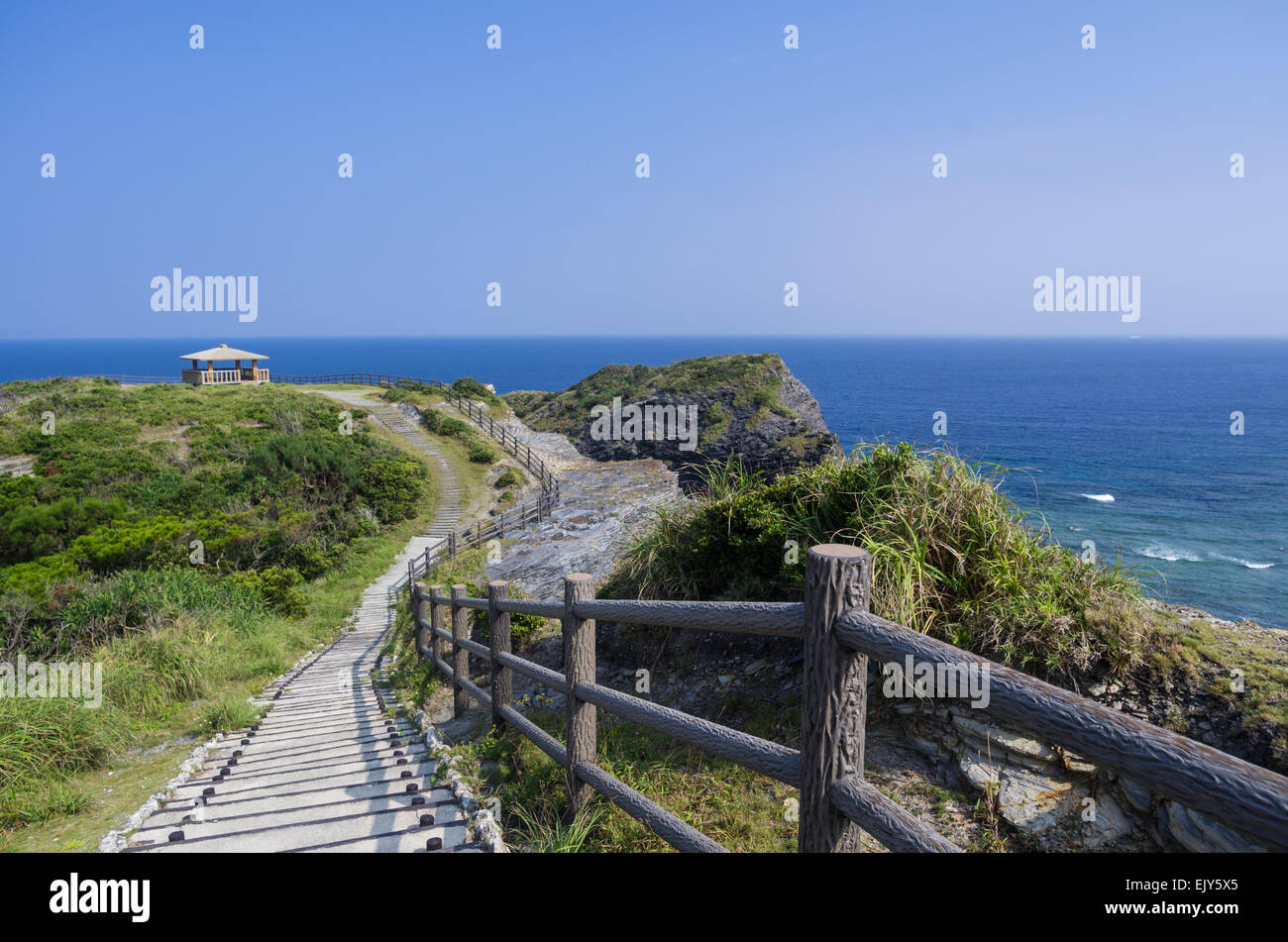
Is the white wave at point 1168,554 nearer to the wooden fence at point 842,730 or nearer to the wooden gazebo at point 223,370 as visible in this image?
the wooden fence at point 842,730

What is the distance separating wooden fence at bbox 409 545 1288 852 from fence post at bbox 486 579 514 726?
1608 mm

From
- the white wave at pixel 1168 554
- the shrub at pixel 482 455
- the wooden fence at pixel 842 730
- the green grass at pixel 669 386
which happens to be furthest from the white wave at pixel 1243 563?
the wooden fence at pixel 842 730

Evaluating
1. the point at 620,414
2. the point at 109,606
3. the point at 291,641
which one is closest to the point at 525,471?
the point at 620,414

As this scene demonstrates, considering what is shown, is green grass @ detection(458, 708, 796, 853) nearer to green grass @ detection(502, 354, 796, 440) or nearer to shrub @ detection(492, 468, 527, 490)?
shrub @ detection(492, 468, 527, 490)

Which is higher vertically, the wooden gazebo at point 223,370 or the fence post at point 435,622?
the wooden gazebo at point 223,370

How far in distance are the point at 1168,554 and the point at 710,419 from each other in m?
21.5

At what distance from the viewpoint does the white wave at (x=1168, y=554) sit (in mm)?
31119

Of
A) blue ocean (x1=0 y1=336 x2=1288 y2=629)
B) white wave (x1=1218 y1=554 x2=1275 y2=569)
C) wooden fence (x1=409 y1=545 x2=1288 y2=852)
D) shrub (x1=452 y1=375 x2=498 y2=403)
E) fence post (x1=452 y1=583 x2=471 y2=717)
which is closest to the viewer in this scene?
wooden fence (x1=409 y1=545 x2=1288 y2=852)

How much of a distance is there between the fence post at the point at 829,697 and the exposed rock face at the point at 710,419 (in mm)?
26911

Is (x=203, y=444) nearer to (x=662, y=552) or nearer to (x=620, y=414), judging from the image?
(x=620, y=414)

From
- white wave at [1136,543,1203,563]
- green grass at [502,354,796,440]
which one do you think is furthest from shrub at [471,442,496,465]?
white wave at [1136,543,1203,563]

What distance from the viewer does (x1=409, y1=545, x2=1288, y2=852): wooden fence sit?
1334mm

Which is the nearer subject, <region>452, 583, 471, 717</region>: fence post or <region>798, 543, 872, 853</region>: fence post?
<region>798, 543, 872, 853</region>: fence post

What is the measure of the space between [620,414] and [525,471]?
33.2ft
